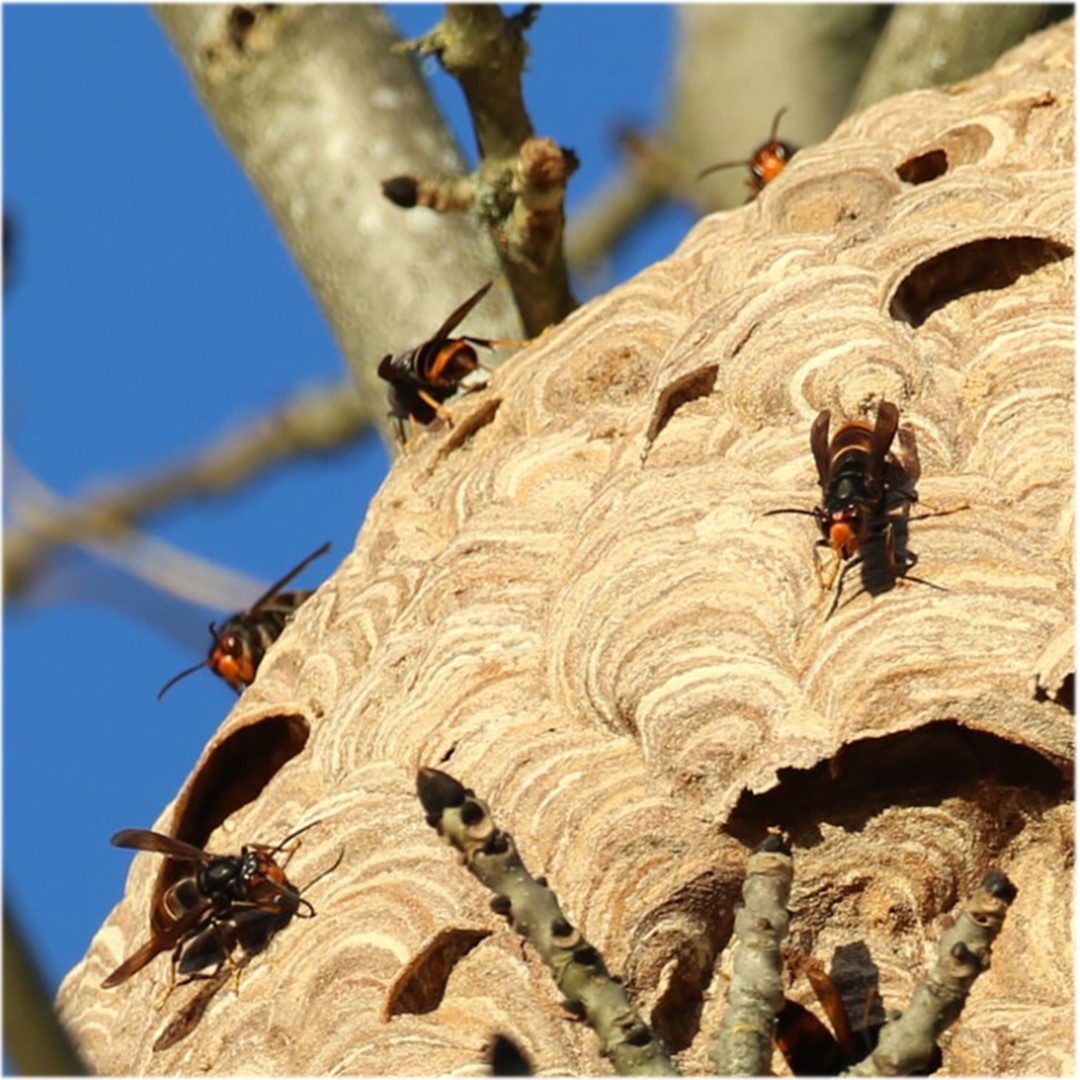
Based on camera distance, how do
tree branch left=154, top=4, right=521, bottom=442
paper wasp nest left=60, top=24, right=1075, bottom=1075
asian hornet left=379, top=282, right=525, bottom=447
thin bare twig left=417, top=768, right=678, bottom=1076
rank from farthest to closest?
tree branch left=154, top=4, right=521, bottom=442 → asian hornet left=379, top=282, right=525, bottom=447 → paper wasp nest left=60, top=24, right=1075, bottom=1075 → thin bare twig left=417, top=768, right=678, bottom=1076

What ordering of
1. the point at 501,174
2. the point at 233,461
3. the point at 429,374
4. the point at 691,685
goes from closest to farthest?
the point at 691,685 < the point at 429,374 < the point at 501,174 < the point at 233,461

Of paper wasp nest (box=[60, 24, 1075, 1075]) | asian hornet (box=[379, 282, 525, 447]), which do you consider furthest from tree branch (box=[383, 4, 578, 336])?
paper wasp nest (box=[60, 24, 1075, 1075])

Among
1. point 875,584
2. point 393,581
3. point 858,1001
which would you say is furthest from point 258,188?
point 858,1001

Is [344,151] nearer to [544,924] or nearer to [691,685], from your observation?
[691,685]

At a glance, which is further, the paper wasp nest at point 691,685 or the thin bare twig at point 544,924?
the paper wasp nest at point 691,685

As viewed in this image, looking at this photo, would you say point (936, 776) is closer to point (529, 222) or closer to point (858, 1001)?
point (858, 1001)

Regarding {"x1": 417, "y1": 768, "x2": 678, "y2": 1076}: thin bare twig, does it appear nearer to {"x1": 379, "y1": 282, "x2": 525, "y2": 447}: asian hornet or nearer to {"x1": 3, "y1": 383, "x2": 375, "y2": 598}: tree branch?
{"x1": 3, "y1": 383, "x2": 375, "y2": 598}: tree branch

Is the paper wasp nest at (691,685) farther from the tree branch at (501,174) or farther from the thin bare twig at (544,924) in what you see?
the thin bare twig at (544,924)

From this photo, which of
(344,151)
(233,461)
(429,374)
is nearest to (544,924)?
(429,374)

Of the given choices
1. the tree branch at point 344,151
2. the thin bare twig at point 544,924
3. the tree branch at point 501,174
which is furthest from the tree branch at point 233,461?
the thin bare twig at point 544,924
